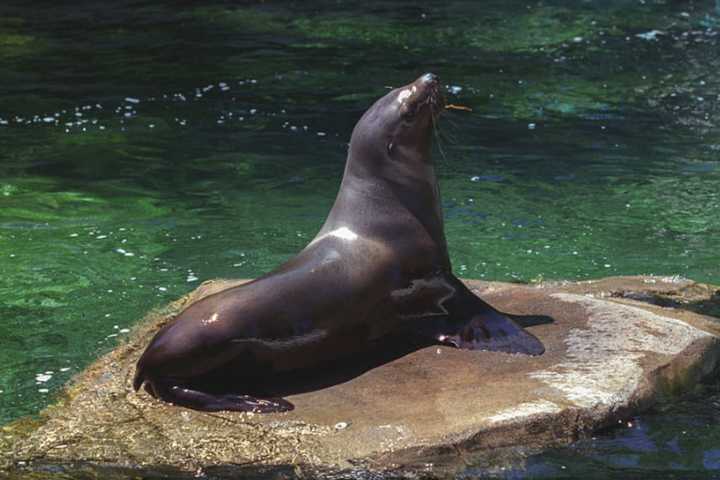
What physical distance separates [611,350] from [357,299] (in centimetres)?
110

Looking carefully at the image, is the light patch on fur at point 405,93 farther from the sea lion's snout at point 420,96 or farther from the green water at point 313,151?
the green water at point 313,151

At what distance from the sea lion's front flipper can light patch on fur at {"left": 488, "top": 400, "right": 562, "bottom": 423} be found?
523 millimetres

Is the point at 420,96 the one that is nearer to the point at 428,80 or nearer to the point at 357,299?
the point at 428,80

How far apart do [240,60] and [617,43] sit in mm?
4642

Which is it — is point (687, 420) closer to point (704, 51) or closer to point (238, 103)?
point (238, 103)

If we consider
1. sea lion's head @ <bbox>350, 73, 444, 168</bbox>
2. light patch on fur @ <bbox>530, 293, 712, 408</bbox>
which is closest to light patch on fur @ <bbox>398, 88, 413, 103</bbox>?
sea lion's head @ <bbox>350, 73, 444, 168</bbox>

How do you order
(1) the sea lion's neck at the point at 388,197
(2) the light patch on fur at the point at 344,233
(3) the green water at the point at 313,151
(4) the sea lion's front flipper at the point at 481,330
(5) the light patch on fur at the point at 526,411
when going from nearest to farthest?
1. (5) the light patch on fur at the point at 526,411
2. (4) the sea lion's front flipper at the point at 481,330
3. (2) the light patch on fur at the point at 344,233
4. (1) the sea lion's neck at the point at 388,197
5. (3) the green water at the point at 313,151

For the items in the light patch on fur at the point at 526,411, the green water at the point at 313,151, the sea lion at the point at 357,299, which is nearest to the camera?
the light patch on fur at the point at 526,411

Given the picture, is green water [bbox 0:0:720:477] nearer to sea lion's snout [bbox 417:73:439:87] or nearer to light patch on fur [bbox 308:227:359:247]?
light patch on fur [bbox 308:227:359:247]

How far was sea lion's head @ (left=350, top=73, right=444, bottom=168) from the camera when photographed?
5.72 metres

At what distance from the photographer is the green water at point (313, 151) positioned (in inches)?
285

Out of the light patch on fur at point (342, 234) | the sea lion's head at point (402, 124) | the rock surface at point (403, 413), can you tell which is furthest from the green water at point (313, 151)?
the sea lion's head at point (402, 124)

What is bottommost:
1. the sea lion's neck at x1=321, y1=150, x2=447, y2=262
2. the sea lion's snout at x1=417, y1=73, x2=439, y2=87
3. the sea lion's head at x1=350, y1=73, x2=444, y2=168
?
the sea lion's neck at x1=321, y1=150, x2=447, y2=262

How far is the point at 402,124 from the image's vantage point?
226 inches
